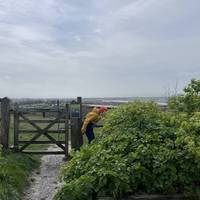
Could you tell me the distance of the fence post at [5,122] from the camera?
13.5 metres

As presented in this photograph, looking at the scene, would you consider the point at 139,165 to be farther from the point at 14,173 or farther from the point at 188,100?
the point at 14,173

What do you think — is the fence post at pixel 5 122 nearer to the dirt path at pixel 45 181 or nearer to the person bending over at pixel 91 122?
the dirt path at pixel 45 181

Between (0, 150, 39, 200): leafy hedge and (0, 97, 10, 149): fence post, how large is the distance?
2.33 feet

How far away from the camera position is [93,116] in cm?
1385

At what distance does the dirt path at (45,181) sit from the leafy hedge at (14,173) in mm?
209

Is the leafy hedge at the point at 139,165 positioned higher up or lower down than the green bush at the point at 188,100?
lower down

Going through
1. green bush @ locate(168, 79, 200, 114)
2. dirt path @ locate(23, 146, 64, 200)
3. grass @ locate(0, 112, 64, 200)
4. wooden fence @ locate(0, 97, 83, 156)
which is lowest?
dirt path @ locate(23, 146, 64, 200)

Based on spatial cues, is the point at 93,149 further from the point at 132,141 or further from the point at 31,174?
the point at 31,174

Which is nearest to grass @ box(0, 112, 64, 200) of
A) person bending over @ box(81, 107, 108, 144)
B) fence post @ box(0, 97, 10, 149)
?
fence post @ box(0, 97, 10, 149)

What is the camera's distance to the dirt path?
9258mm

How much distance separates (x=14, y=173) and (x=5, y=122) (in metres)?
4.06

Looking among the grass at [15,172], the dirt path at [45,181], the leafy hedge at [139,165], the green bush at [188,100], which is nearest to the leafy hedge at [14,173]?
the grass at [15,172]

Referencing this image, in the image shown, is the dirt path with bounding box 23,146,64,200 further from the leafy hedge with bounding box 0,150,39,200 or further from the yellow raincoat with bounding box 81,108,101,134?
the yellow raincoat with bounding box 81,108,101,134

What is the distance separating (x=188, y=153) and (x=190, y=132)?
0.55 meters
